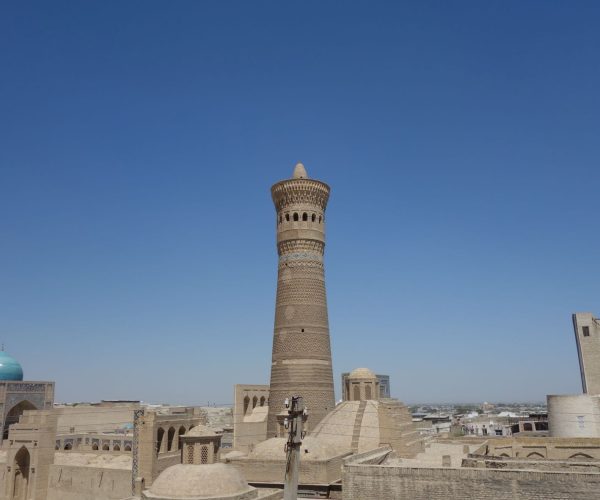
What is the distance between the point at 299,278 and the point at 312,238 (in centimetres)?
229

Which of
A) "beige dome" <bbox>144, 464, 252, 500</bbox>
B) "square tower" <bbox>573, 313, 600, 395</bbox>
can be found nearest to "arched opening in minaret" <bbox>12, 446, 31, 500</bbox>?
"beige dome" <bbox>144, 464, 252, 500</bbox>

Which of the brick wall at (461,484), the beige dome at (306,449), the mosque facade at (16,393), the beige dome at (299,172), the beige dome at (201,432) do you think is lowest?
the brick wall at (461,484)

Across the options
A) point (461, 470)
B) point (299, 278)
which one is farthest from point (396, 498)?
point (299, 278)

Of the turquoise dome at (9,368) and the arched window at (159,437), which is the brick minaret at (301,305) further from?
the turquoise dome at (9,368)

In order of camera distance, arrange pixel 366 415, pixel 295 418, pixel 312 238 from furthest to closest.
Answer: pixel 312 238 → pixel 366 415 → pixel 295 418

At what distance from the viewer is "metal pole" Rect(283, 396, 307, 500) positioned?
10.6 m

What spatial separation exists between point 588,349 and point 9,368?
44.6 metres

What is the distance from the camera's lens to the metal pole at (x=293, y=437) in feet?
34.7

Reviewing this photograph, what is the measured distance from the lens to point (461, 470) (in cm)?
1773

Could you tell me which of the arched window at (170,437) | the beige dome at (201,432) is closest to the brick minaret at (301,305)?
the arched window at (170,437)

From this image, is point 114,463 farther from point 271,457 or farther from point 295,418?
point 295,418

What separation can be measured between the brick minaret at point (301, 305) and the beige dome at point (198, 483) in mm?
10316

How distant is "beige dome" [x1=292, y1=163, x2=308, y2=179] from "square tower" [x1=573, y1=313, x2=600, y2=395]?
2226 centimetres

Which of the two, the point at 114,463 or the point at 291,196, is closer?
the point at 291,196
